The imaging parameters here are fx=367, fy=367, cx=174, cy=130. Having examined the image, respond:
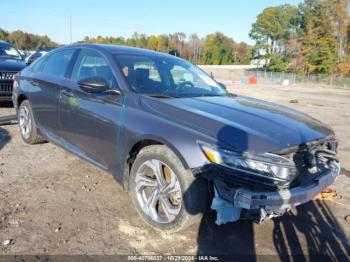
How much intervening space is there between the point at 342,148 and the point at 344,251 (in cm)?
424

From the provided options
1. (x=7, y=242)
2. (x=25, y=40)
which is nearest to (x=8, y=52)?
(x=7, y=242)

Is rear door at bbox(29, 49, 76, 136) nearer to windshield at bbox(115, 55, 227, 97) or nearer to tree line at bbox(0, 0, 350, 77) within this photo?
windshield at bbox(115, 55, 227, 97)

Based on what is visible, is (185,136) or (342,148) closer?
(185,136)

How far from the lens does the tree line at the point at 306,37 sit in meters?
59.4

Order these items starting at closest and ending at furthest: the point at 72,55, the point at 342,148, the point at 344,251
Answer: the point at 344,251
the point at 72,55
the point at 342,148

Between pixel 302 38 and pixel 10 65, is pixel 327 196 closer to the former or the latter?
pixel 10 65

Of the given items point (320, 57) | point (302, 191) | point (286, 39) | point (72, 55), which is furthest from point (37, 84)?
point (286, 39)

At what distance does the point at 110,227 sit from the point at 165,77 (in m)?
1.87

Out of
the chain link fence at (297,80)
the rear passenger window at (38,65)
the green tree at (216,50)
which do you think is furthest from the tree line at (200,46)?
the rear passenger window at (38,65)

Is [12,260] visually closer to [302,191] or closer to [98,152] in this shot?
[98,152]

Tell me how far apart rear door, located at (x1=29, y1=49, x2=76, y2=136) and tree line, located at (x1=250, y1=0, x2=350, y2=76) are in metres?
59.4

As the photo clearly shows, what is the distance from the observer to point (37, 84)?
5.24 meters

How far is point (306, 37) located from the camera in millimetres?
61094

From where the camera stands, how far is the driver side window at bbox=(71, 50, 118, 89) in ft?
13.3
